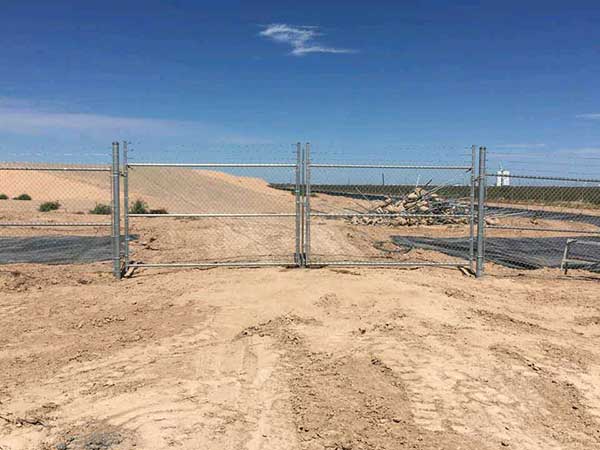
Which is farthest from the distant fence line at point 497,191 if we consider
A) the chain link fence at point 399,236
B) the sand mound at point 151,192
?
the sand mound at point 151,192

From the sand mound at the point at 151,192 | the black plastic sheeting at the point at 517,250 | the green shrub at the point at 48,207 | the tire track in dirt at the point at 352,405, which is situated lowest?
the tire track in dirt at the point at 352,405

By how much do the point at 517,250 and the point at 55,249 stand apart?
10.9 m

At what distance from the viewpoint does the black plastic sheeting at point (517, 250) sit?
10977 millimetres

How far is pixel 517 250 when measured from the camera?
12.6 metres

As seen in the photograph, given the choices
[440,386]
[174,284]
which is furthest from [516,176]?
[174,284]

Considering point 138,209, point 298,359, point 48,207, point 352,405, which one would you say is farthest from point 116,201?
point 48,207

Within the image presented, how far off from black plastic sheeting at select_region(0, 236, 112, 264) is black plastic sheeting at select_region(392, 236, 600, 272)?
7.12 m

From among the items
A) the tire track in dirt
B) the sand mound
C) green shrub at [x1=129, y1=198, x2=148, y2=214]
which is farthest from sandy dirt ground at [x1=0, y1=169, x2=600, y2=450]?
the sand mound

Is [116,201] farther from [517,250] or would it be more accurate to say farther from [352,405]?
[517,250]

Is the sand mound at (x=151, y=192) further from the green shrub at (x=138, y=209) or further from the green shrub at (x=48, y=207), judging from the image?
the green shrub at (x=138, y=209)

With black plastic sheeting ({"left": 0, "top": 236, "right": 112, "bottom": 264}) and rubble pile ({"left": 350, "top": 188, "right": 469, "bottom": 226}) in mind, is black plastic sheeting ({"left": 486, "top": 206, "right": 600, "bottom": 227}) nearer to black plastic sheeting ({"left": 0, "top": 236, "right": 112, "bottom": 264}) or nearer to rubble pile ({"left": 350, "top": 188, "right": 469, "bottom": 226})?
rubble pile ({"left": 350, "top": 188, "right": 469, "bottom": 226})

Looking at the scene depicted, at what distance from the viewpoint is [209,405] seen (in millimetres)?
4336

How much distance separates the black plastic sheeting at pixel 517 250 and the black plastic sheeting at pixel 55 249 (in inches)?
280

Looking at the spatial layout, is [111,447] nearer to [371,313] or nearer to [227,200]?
[371,313]
